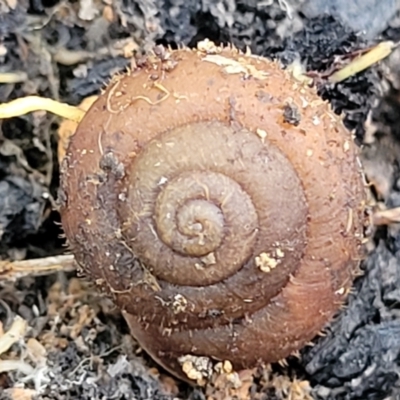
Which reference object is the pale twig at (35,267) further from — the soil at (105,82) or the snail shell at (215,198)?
the snail shell at (215,198)

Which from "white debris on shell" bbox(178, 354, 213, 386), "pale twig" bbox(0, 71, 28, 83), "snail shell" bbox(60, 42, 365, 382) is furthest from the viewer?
"pale twig" bbox(0, 71, 28, 83)

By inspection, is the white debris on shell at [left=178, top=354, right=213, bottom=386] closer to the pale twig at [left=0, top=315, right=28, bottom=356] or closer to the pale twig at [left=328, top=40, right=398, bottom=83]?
the pale twig at [left=0, top=315, right=28, bottom=356]

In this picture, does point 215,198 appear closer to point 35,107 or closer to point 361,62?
point 35,107

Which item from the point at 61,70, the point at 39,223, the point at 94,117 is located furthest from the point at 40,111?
the point at 94,117

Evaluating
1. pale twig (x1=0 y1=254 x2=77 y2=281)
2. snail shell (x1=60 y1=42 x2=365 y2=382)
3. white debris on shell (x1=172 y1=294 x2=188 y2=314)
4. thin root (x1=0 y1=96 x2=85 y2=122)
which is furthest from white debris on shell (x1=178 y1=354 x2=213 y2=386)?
thin root (x1=0 y1=96 x2=85 y2=122)

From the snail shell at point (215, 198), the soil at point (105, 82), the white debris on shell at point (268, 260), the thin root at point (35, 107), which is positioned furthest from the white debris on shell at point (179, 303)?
the thin root at point (35, 107)

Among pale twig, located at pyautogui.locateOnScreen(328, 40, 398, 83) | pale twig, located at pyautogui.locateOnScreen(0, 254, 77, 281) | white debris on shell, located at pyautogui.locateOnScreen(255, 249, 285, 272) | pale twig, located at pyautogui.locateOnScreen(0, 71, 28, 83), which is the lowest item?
pale twig, located at pyautogui.locateOnScreen(0, 254, 77, 281)

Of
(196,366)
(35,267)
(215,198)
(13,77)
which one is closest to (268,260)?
(215,198)

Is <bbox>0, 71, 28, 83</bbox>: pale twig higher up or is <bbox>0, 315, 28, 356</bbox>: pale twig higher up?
<bbox>0, 71, 28, 83</bbox>: pale twig
